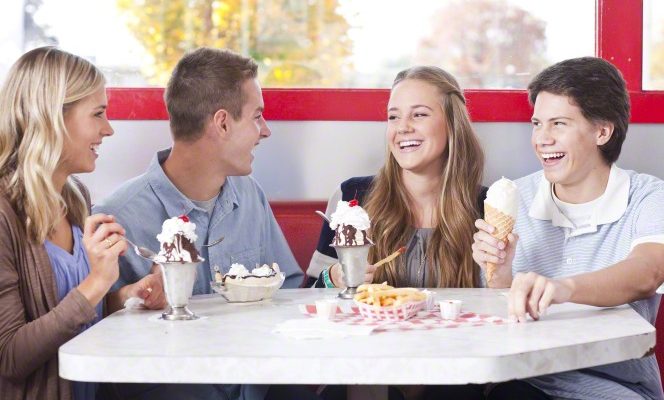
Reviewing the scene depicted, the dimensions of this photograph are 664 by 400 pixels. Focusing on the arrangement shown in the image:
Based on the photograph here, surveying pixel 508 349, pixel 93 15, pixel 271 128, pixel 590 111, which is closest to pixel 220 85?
pixel 271 128

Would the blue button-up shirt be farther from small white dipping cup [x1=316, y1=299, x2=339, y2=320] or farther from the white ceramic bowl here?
small white dipping cup [x1=316, y1=299, x2=339, y2=320]

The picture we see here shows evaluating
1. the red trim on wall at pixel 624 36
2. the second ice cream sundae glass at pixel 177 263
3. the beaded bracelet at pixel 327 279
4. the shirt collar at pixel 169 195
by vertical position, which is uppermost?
the red trim on wall at pixel 624 36

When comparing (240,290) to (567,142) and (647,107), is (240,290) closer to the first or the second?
(567,142)

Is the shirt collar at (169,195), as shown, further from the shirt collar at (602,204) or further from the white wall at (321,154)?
the shirt collar at (602,204)

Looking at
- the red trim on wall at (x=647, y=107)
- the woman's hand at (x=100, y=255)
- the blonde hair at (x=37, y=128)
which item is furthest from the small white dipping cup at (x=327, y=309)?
the red trim on wall at (x=647, y=107)

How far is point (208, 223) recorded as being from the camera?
292 cm

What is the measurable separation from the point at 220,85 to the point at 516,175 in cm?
123

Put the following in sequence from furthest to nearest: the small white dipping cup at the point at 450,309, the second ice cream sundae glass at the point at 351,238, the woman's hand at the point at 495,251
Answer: the woman's hand at the point at 495,251 < the second ice cream sundae glass at the point at 351,238 < the small white dipping cup at the point at 450,309

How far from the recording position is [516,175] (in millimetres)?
3574

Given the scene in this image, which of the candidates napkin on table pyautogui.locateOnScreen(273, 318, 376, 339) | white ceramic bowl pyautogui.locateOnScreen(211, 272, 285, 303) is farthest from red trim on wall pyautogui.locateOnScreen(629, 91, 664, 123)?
napkin on table pyautogui.locateOnScreen(273, 318, 376, 339)

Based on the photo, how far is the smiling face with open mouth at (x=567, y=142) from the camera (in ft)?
8.93

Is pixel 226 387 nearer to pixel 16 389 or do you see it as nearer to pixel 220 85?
pixel 16 389

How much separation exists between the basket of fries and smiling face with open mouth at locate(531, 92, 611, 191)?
2.44ft

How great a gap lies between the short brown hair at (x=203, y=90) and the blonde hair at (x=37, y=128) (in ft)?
1.73
